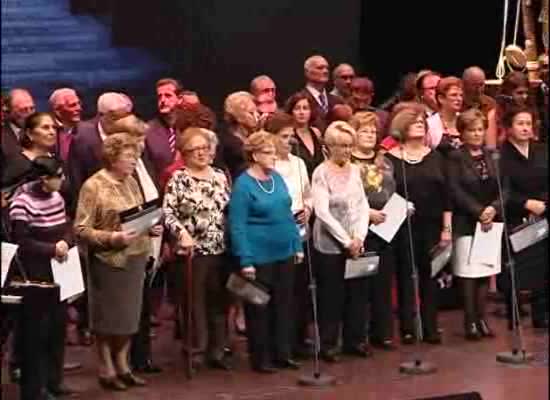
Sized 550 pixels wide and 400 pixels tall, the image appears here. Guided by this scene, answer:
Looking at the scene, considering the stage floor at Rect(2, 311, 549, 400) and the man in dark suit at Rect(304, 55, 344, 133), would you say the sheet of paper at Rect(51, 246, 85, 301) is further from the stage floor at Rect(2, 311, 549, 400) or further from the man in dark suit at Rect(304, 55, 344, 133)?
the man in dark suit at Rect(304, 55, 344, 133)

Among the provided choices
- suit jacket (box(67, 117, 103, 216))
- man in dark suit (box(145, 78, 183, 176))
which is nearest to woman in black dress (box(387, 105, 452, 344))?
man in dark suit (box(145, 78, 183, 176))

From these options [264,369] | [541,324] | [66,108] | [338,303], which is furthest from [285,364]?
[66,108]

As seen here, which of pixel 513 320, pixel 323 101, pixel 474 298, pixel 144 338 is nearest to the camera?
pixel 144 338

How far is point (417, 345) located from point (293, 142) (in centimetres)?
91

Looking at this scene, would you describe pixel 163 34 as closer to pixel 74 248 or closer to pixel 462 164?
pixel 462 164

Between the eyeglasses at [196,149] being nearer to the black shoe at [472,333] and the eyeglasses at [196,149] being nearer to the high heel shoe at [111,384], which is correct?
the high heel shoe at [111,384]

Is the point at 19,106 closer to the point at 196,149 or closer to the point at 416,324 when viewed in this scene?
the point at 196,149

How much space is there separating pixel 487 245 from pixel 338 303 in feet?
2.11

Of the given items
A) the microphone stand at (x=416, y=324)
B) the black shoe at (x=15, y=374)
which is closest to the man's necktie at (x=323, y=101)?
the microphone stand at (x=416, y=324)

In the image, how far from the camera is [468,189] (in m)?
5.70

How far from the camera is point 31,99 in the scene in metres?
5.04

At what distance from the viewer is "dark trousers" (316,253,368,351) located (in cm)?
554

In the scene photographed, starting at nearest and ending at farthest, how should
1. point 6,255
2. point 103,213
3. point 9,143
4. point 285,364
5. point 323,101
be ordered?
point 6,255 → point 9,143 → point 103,213 → point 285,364 → point 323,101

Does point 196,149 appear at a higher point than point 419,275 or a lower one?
higher
